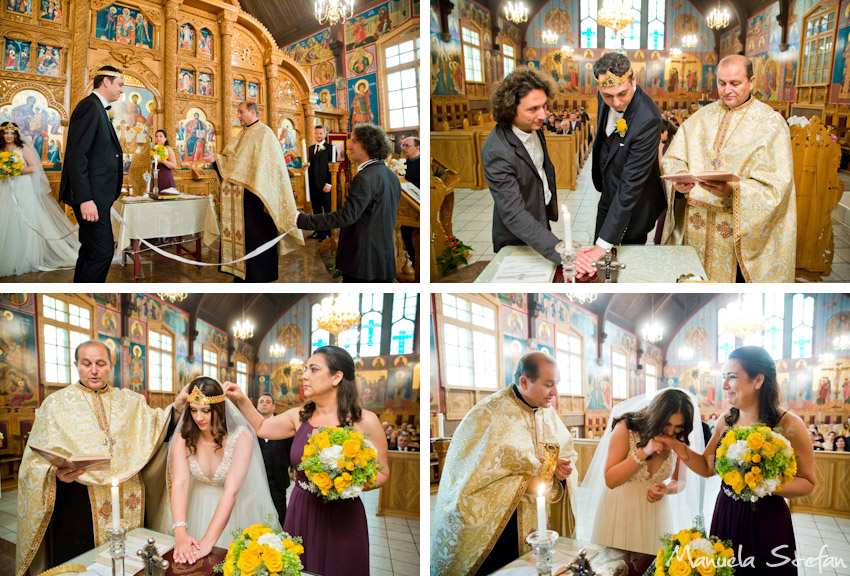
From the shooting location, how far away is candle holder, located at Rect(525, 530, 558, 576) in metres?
2.87

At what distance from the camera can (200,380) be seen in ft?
11.3

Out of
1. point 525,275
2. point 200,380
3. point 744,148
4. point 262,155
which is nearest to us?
point 525,275

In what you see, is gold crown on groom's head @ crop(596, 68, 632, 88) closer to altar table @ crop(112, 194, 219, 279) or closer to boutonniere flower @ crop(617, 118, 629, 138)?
boutonniere flower @ crop(617, 118, 629, 138)

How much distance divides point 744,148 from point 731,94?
250mm

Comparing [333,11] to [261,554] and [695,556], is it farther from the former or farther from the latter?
[695,556]

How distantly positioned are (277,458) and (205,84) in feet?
6.55

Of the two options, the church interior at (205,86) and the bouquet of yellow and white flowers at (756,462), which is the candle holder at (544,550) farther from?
the church interior at (205,86)

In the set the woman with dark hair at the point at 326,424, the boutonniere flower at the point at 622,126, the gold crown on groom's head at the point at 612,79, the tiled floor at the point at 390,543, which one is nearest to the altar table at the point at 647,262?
the boutonniere flower at the point at 622,126

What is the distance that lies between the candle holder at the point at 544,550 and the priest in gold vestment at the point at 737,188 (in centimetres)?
147

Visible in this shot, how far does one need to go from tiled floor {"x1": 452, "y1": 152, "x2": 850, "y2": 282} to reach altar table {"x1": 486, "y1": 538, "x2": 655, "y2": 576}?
55.9 inches

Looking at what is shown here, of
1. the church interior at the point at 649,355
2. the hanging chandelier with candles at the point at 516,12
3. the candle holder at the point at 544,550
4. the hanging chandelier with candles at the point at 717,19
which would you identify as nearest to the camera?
the candle holder at the point at 544,550

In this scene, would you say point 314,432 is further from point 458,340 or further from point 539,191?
point 539,191

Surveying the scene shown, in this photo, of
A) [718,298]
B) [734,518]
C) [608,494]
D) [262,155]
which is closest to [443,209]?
[262,155]

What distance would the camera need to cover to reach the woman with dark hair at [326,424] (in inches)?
132
